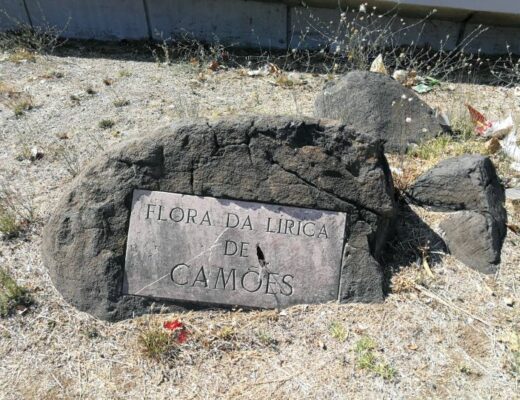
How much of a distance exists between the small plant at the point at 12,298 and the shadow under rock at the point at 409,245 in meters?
2.30

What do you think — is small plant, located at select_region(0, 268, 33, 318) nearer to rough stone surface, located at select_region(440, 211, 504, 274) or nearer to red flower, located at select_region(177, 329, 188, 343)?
red flower, located at select_region(177, 329, 188, 343)

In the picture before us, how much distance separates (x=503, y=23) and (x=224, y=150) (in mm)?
4945

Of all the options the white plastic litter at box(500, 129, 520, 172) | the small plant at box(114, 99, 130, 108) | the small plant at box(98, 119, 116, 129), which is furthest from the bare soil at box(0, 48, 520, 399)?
the small plant at box(114, 99, 130, 108)

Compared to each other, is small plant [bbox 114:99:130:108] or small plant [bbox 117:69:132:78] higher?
small plant [bbox 117:69:132:78]

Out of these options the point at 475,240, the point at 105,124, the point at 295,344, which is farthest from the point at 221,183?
the point at 105,124

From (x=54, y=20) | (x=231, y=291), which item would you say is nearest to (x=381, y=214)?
(x=231, y=291)

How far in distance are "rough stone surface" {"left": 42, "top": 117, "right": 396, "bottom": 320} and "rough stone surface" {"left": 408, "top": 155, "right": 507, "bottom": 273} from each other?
0.67m

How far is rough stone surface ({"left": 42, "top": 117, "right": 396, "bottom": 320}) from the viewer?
3.31 m

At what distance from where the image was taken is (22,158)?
4758 mm

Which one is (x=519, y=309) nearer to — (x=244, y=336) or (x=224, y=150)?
(x=244, y=336)

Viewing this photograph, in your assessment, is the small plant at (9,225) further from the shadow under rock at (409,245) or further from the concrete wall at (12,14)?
the concrete wall at (12,14)

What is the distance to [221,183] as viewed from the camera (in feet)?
11.0

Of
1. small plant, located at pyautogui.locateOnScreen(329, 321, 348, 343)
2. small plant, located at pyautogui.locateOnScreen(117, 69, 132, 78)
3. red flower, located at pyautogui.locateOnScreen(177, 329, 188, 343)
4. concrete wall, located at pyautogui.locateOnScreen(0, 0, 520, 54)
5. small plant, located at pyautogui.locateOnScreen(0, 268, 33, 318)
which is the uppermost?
concrete wall, located at pyautogui.locateOnScreen(0, 0, 520, 54)

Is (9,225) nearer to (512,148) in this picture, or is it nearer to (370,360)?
(370,360)
